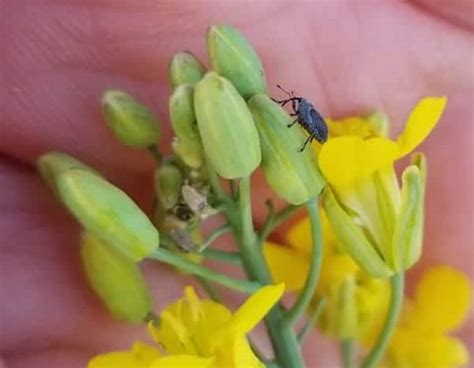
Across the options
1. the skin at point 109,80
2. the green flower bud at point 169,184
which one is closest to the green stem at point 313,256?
the green flower bud at point 169,184

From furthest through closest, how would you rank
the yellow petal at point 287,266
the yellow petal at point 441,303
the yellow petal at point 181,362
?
the yellow petal at point 441,303 → the yellow petal at point 287,266 → the yellow petal at point 181,362

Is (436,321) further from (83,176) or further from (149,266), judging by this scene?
(83,176)

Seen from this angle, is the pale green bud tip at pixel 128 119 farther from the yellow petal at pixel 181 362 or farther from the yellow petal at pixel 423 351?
the yellow petal at pixel 423 351

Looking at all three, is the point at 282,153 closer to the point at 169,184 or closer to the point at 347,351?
the point at 169,184

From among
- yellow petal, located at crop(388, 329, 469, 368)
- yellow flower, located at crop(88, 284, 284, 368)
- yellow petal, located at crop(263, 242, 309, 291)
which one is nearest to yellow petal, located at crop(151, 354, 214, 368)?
yellow flower, located at crop(88, 284, 284, 368)

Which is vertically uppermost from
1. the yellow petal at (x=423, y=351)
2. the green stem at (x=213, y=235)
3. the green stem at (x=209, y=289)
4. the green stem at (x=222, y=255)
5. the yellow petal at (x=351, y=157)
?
the yellow petal at (x=351, y=157)

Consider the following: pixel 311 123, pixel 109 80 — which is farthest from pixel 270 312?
pixel 109 80
